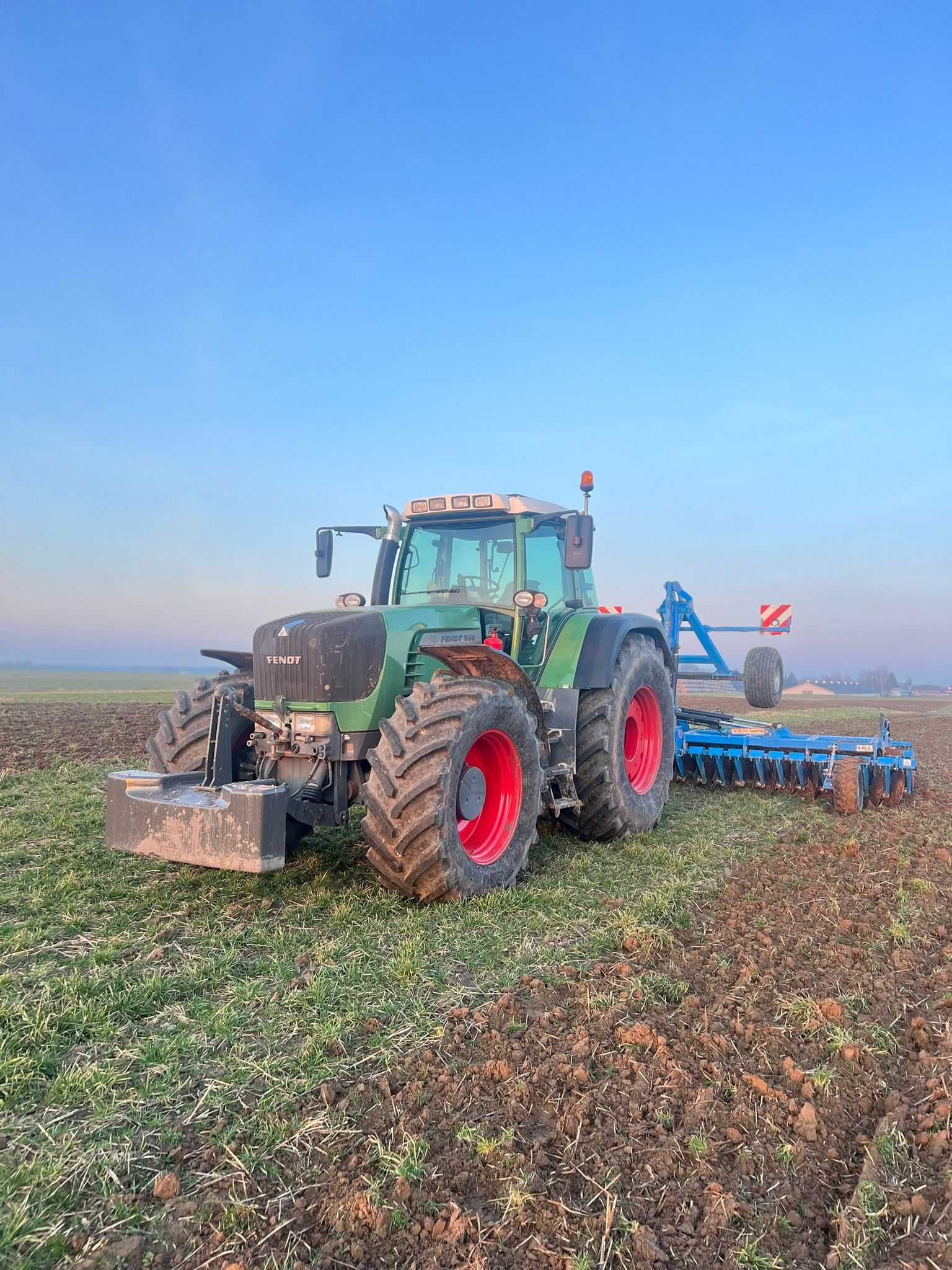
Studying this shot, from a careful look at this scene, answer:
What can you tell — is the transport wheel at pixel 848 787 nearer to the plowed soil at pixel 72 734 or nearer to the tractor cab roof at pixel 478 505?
the tractor cab roof at pixel 478 505

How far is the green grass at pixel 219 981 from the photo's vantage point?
2.50 meters

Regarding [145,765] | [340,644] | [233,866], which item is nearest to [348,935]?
[233,866]

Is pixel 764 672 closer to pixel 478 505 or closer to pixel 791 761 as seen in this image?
pixel 791 761

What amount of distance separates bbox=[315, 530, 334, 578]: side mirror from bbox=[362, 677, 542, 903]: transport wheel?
234cm

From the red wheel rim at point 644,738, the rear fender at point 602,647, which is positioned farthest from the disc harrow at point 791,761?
the rear fender at point 602,647

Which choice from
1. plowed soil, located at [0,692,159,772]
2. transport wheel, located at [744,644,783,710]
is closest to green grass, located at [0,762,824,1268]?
transport wheel, located at [744,644,783,710]

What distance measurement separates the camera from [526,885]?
5.33 m

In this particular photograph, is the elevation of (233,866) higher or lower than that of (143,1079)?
higher

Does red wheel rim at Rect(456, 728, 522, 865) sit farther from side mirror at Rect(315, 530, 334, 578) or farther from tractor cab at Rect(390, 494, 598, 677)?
side mirror at Rect(315, 530, 334, 578)

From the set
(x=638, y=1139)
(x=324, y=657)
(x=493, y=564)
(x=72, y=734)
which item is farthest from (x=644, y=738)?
(x=72, y=734)

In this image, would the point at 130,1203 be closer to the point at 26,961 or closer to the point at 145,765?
the point at 26,961

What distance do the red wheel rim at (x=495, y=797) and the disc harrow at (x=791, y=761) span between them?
3.18 meters

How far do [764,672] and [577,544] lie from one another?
4664 millimetres

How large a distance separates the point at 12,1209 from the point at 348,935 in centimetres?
215
